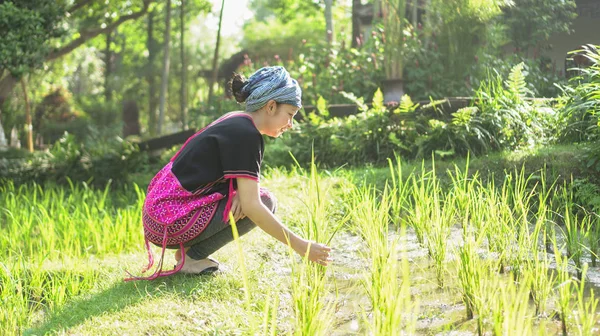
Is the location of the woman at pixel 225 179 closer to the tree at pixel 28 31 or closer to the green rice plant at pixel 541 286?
the green rice plant at pixel 541 286

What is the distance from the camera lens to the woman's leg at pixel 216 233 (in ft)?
9.61

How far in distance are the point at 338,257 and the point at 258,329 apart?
113 cm

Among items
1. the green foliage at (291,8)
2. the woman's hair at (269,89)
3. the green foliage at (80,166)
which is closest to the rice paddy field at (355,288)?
the woman's hair at (269,89)

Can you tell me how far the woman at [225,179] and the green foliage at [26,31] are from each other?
614 cm

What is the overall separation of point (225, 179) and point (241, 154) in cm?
27

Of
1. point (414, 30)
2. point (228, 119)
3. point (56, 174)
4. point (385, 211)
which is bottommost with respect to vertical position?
point (56, 174)

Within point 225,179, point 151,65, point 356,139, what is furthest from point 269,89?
point 151,65

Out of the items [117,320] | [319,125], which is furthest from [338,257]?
[319,125]

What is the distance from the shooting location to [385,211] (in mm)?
3008

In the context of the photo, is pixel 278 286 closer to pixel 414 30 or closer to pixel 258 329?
pixel 258 329

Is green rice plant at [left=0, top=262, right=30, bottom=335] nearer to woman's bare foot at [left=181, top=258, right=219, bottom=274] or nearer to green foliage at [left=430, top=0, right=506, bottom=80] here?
woman's bare foot at [left=181, top=258, right=219, bottom=274]

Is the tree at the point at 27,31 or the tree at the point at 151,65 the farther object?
the tree at the point at 151,65

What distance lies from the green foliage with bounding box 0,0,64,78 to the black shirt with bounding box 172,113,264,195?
622 cm

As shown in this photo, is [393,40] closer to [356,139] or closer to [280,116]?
[356,139]
